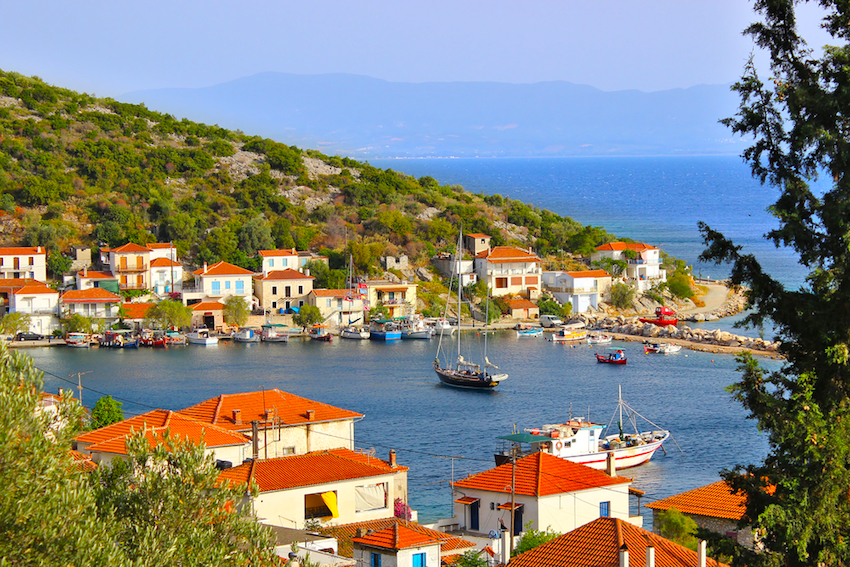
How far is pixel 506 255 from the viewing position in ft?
200

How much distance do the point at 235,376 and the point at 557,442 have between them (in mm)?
18352

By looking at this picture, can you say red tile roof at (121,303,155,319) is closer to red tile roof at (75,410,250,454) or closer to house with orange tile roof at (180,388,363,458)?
house with orange tile roof at (180,388,363,458)

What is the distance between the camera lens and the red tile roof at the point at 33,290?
50750mm

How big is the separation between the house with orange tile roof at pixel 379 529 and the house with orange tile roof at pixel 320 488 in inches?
12.1

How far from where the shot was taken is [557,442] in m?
26.7

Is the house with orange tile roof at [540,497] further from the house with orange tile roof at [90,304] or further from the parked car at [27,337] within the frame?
the house with orange tile roof at [90,304]

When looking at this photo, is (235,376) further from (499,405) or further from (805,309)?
(805,309)

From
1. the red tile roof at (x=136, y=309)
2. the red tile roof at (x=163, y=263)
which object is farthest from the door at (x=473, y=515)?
the red tile roof at (x=163, y=263)

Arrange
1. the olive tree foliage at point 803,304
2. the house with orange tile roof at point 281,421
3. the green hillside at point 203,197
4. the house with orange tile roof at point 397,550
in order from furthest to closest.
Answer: the green hillside at point 203,197 → the house with orange tile roof at point 281,421 → the house with orange tile roof at point 397,550 → the olive tree foliage at point 803,304

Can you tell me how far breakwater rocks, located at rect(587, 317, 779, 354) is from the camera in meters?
48.8

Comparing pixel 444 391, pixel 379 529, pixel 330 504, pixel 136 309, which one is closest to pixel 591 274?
pixel 444 391

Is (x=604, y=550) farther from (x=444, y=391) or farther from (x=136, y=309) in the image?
(x=136, y=309)

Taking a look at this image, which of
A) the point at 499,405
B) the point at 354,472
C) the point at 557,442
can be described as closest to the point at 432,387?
the point at 499,405

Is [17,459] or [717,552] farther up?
[17,459]
